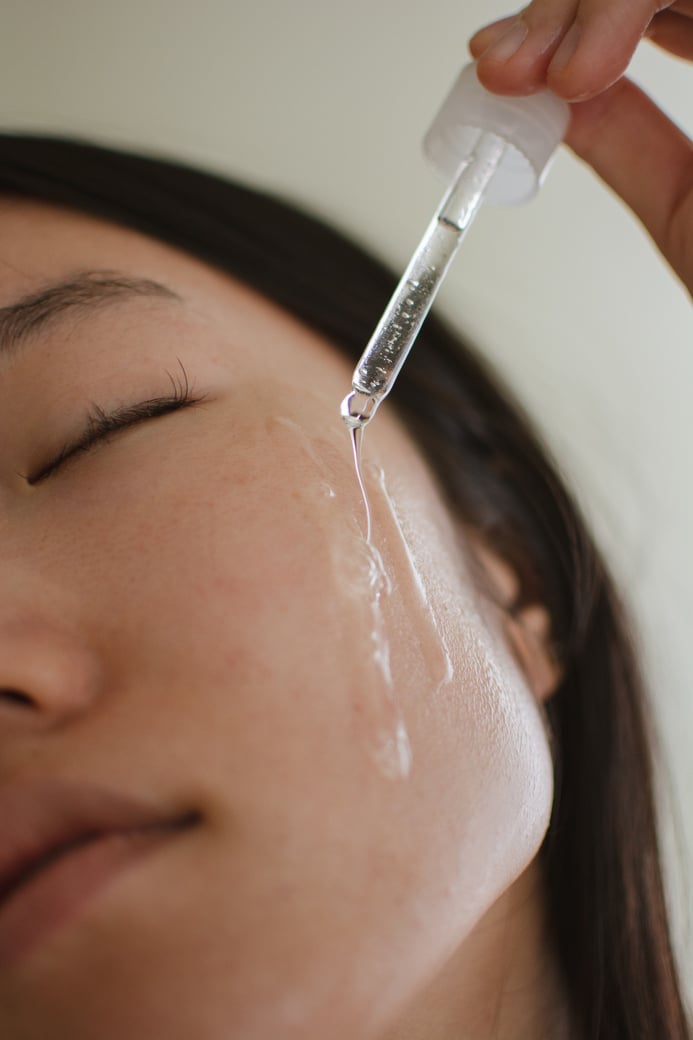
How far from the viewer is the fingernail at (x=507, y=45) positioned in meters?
0.78

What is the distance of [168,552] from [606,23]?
0.63 metres

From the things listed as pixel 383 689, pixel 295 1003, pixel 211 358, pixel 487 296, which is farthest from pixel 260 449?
pixel 487 296

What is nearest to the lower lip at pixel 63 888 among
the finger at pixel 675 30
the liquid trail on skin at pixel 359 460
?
the liquid trail on skin at pixel 359 460

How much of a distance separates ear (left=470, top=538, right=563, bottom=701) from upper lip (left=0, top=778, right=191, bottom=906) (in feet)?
1.46

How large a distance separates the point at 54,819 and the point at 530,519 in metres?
0.78

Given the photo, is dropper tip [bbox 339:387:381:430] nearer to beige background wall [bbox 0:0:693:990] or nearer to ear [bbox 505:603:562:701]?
ear [bbox 505:603:562:701]

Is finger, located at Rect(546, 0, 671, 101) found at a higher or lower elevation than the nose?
higher

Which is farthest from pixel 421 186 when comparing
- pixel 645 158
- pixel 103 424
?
pixel 103 424

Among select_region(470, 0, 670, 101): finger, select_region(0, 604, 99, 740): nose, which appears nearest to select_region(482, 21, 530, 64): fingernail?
select_region(470, 0, 670, 101): finger

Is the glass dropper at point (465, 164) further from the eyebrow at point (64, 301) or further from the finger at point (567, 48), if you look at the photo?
the eyebrow at point (64, 301)

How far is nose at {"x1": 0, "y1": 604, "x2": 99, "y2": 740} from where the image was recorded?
1.84ft

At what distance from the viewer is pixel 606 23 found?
2.54 ft

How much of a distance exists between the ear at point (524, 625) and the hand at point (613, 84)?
38 centimetres

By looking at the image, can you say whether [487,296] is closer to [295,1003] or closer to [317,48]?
[317,48]
